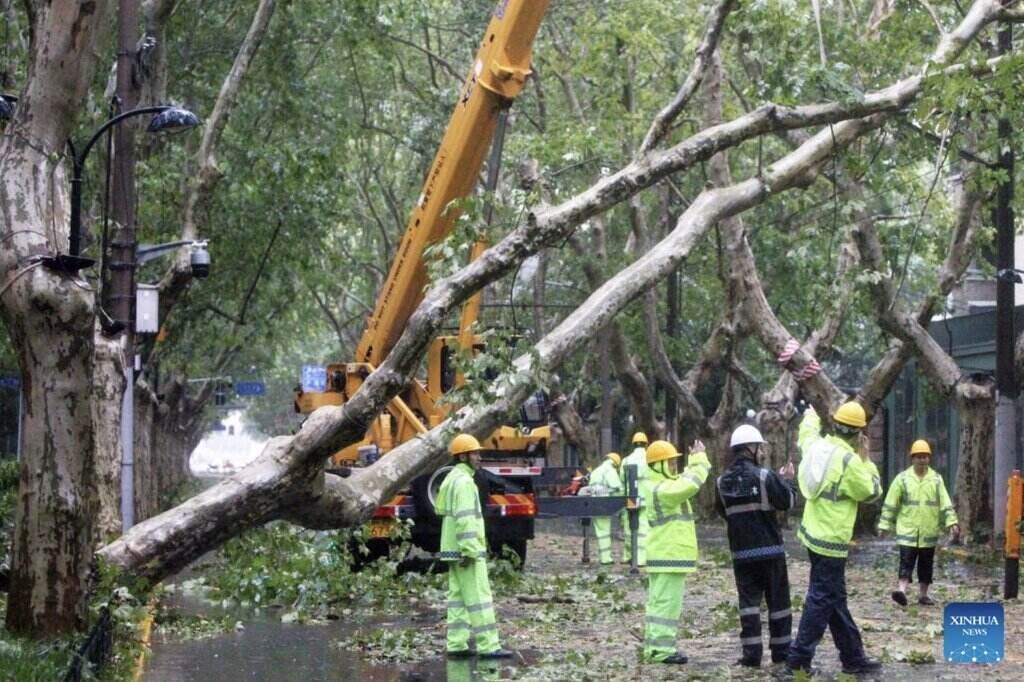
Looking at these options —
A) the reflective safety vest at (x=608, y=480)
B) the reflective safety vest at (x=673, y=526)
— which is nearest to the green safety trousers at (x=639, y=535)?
the reflective safety vest at (x=608, y=480)

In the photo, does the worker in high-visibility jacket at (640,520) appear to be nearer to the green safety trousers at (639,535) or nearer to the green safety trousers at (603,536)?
the green safety trousers at (639,535)

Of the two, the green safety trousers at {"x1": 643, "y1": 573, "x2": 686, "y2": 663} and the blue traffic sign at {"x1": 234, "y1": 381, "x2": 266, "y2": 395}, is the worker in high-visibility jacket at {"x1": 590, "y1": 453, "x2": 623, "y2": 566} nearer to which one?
the green safety trousers at {"x1": 643, "y1": 573, "x2": 686, "y2": 663}

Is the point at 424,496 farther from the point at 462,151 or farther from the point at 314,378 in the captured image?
the point at 314,378

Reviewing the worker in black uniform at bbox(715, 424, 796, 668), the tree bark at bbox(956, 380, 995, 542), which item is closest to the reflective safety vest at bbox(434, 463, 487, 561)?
the worker in black uniform at bbox(715, 424, 796, 668)

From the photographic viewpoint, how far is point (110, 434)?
1614cm

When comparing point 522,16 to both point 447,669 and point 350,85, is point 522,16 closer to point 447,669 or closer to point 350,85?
point 447,669

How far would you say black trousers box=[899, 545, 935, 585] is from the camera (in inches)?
715

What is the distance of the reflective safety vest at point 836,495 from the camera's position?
40.3 feet

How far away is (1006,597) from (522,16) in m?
8.00

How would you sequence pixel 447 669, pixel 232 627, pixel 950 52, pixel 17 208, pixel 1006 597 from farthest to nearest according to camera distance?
1. pixel 1006 597
2. pixel 232 627
3. pixel 950 52
4. pixel 447 669
5. pixel 17 208

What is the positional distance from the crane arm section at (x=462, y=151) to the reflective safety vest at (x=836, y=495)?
17.9 ft

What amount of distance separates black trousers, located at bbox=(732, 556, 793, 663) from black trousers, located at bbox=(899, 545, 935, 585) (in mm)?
5151

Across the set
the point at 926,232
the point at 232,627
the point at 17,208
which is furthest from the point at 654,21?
the point at 17,208

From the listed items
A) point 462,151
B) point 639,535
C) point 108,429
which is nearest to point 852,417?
point 108,429
